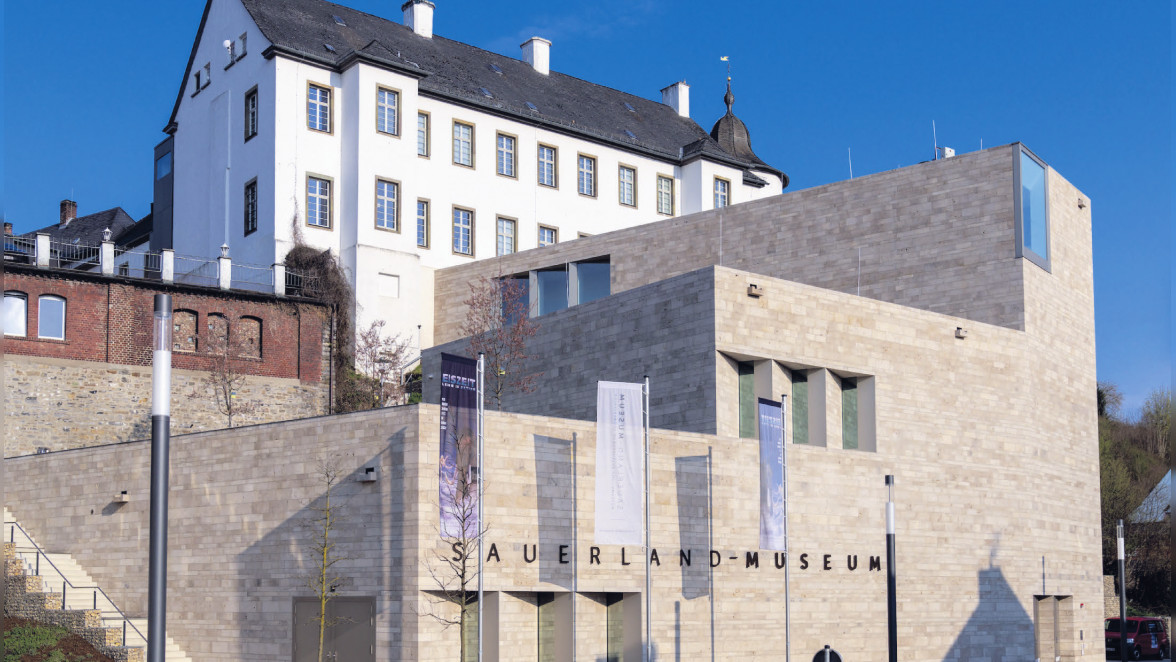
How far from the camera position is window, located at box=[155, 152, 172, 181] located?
182 feet

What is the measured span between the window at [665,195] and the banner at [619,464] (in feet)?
110

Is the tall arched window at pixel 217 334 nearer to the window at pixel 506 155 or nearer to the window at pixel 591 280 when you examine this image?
the window at pixel 591 280

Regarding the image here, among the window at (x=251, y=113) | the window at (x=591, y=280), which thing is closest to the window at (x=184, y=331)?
the window at (x=251, y=113)

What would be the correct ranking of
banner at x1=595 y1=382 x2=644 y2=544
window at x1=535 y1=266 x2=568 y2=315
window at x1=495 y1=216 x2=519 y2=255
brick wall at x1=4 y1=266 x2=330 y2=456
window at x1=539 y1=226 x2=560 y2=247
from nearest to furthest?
banner at x1=595 y1=382 x2=644 y2=544 < brick wall at x1=4 y1=266 x2=330 y2=456 < window at x1=535 y1=266 x2=568 y2=315 < window at x1=495 y1=216 x2=519 y2=255 < window at x1=539 y1=226 x2=560 y2=247

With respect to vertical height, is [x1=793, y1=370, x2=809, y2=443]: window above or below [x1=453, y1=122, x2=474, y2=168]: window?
below

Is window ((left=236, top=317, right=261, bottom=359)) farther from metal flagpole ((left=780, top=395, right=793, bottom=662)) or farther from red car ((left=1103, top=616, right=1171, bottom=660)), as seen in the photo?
red car ((left=1103, top=616, right=1171, bottom=660))

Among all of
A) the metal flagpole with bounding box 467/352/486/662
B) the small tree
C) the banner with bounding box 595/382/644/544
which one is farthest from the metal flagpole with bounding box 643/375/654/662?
the small tree

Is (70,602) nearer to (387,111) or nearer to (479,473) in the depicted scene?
(479,473)

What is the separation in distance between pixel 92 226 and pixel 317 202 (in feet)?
91.4

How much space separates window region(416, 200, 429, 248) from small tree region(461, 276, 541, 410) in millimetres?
3247

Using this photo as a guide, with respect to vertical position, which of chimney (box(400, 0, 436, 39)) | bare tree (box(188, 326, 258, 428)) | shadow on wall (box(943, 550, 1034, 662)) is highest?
chimney (box(400, 0, 436, 39))

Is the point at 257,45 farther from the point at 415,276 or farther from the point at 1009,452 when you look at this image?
the point at 1009,452

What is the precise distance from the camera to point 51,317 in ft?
131

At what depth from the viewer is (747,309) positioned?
31.4m
